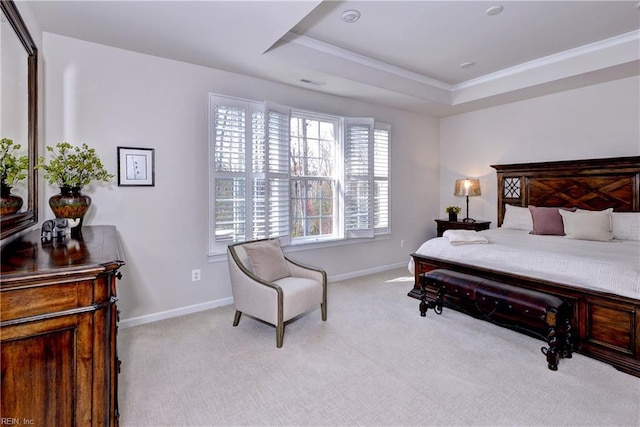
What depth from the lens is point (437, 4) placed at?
280 cm

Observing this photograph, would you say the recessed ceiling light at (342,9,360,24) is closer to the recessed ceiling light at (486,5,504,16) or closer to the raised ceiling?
the raised ceiling

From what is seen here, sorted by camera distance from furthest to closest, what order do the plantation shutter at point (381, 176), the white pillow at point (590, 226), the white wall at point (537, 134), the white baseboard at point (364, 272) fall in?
1. the plantation shutter at point (381, 176)
2. the white baseboard at point (364, 272)
3. the white wall at point (537, 134)
4. the white pillow at point (590, 226)

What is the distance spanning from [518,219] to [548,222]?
0.50m

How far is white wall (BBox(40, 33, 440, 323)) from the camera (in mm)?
2896

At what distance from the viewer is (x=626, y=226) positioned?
3604 mm

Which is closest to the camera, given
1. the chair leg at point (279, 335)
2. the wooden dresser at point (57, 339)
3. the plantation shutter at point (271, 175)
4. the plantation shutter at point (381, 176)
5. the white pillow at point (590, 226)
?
the wooden dresser at point (57, 339)

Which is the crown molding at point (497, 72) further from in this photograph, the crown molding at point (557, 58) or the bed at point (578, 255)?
the bed at point (578, 255)

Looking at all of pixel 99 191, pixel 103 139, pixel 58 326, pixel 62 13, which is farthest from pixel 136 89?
pixel 58 326

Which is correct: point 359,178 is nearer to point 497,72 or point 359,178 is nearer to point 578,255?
point 497,72

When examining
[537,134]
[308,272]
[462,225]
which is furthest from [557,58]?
[308,272]

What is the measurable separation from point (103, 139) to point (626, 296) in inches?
176

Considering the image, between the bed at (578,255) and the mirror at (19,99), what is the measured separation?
11.7 feet

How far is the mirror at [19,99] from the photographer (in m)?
1.64

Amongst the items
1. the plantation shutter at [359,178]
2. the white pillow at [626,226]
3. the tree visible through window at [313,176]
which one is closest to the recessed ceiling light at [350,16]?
the tree visible through window at [313,176]
